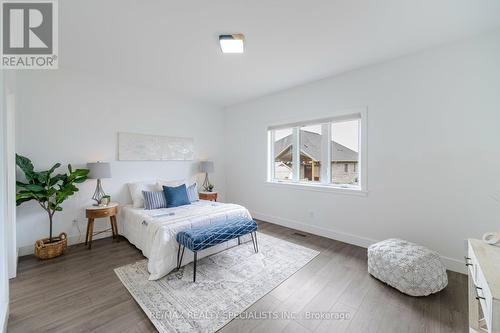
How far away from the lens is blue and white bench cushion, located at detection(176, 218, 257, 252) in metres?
2.20

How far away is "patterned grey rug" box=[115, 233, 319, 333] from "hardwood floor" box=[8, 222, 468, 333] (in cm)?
8

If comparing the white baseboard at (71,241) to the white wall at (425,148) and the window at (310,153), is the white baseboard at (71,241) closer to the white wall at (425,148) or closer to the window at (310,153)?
the white wall at (425,148)

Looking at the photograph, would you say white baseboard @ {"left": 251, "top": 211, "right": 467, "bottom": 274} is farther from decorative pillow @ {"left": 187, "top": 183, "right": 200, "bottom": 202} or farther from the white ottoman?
decorative pillow @ {"left": 187, "top": 183, "right": 200, "bottom": 202}

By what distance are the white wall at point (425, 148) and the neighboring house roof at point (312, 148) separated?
359 mm

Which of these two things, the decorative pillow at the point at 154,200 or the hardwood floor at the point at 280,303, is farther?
the decorative pillow at the point at 154,200

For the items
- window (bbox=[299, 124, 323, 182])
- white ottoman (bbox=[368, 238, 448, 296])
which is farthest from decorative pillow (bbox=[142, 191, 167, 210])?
white ottoman (bbox=[368, 238, 448, 296])

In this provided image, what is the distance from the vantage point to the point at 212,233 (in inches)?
92.7

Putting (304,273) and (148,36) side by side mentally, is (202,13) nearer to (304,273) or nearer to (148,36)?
(148,36)

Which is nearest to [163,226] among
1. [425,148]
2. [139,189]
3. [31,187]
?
[139,189]

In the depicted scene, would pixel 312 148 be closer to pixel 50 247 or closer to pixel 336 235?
pixel 336 235

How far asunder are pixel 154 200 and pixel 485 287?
359 centimetres

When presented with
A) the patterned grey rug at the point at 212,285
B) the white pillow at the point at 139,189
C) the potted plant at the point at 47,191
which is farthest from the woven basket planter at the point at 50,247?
the patterned grey rug at the point at 212,285

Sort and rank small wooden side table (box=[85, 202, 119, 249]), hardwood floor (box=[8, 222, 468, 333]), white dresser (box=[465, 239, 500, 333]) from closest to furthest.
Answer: white dresser (box=[465, 239, 500, 333]) < hardwood floor (box=[8, 222, 468, 333]) < small wooden side table (box=[85, 202, 119, 249])

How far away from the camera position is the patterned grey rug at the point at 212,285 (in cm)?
168
